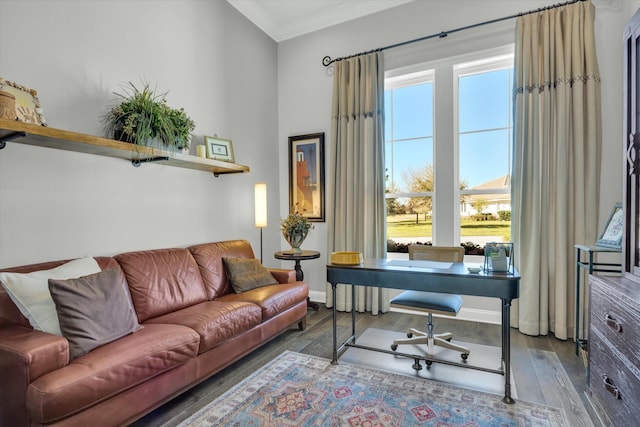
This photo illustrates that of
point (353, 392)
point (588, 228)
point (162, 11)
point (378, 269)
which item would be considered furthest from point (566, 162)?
point (162, 11)

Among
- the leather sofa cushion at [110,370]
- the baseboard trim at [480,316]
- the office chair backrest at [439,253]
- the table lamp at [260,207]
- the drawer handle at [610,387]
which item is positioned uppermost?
the table lamp at [260,207]

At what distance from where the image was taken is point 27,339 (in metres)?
1.55

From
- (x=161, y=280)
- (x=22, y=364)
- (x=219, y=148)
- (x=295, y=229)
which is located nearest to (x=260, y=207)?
(x=295, y=229)

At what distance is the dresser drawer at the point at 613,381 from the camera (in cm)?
150

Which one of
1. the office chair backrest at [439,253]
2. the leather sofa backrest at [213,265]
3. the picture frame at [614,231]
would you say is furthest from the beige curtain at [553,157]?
the leather sofa backrest at [213,265]

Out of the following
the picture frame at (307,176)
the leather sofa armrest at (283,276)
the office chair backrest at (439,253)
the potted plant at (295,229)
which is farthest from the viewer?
the picture frame at (307,176)

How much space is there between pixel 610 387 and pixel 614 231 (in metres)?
1.30

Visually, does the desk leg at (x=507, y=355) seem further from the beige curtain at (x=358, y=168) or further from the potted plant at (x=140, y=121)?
the potted plant at (x=140, y=121)

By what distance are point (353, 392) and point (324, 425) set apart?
0.38 meters

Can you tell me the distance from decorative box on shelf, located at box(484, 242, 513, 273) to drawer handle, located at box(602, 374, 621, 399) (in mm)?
694

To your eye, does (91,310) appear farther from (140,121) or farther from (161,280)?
(140,121)

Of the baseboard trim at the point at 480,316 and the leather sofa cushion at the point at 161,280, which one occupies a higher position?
the leather sofa cushion at the point at 161,280

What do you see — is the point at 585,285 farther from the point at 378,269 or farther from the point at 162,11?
the point at 162,11

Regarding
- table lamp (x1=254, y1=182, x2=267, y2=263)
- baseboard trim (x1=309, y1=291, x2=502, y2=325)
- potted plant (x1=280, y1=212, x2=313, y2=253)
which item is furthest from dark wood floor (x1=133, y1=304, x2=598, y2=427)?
table lamp (x1=254, y1=182, x2=267, y2=263)
